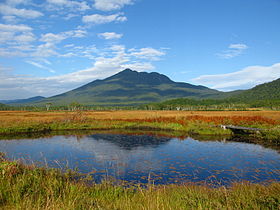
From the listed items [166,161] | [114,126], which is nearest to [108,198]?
[166,161]

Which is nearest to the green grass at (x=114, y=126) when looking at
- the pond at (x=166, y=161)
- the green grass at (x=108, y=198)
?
the pond at (x=166, y=161)

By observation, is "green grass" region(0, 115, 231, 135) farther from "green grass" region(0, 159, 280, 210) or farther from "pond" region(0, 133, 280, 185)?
"green grass" region(0, 159, 280, 210)

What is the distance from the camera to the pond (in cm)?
1319

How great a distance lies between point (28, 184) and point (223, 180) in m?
10.2

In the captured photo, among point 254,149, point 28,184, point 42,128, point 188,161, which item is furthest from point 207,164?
point 42,128

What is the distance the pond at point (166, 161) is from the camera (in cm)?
1319

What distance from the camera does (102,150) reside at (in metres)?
21.3

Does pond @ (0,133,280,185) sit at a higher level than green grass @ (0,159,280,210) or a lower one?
lower

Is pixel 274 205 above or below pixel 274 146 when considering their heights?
above

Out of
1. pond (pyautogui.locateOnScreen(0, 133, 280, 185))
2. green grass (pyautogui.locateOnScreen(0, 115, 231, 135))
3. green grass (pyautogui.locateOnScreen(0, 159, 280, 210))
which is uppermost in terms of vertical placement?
green grass (pyautogui.locateOnScreen(0, 159, 280, 210))

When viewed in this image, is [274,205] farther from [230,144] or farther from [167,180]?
[230,144]

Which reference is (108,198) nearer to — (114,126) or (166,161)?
(166,161)

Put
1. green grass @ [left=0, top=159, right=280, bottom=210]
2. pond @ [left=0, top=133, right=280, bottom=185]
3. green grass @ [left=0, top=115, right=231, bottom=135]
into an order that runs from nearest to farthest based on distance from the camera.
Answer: green grass @ [left=0, top=159, right=280, bottom=210] < pond @ [left=0, top=133, right=280, bottom=185] < green grass @ [left=0, top=115, right=231, bottom=135]

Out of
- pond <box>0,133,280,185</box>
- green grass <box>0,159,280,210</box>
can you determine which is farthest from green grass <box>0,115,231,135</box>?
green grass <box>0,159,280,210</box>
